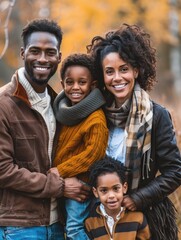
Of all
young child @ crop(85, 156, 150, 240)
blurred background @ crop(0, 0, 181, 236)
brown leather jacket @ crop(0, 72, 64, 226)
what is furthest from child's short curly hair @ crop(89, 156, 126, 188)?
blurred background @ crop(0, 0, 181, 236)

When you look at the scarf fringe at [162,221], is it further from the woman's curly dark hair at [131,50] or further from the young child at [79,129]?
the woman's curly dark hair at [131,50]

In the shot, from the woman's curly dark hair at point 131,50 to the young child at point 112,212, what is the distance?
0.66 meters

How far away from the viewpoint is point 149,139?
450 centimetres

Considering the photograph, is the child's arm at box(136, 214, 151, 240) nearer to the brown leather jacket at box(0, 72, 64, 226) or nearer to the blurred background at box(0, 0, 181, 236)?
the brown leather jacket at box(0, 72, 64, 226)

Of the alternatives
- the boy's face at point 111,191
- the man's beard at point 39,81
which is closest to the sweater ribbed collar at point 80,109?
the man's beard at point 39,81

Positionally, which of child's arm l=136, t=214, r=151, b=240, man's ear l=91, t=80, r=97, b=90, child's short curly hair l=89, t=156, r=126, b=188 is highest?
man's ear l=91, t=80, r=97, b=90

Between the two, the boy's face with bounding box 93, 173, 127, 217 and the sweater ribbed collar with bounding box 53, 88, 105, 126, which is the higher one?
the sweater ribbed collar with bounding box 53, 88, 105, 126

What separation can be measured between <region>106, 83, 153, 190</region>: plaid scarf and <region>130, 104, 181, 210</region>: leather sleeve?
65 mm

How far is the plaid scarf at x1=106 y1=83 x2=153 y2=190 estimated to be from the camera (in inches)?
176

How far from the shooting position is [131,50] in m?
4.64

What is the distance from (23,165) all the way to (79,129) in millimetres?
470

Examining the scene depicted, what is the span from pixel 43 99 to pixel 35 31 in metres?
0.50

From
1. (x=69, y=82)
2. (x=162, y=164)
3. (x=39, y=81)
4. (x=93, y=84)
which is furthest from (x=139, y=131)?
(x=39, y=81)

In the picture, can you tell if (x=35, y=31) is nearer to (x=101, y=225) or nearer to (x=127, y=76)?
(x=127, y=76)
